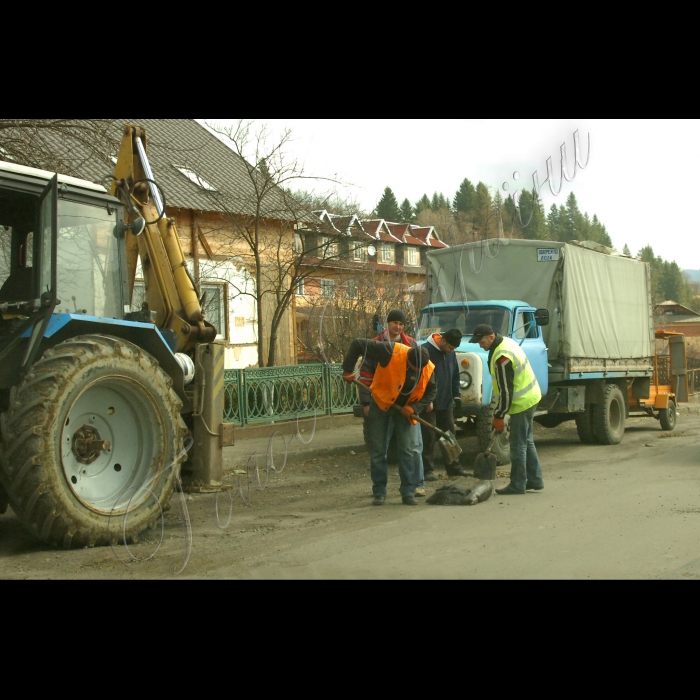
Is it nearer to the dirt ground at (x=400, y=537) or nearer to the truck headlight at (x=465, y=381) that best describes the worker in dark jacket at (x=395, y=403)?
the dirt ground at (x=400, y=537)

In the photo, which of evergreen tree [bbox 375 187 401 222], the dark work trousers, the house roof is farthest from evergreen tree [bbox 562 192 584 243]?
evergreen tree [bbox 375 187 401 222]

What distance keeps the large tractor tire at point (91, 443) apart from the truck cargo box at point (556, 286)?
8.09 metres

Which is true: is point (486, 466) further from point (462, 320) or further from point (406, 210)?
point (406, 210)

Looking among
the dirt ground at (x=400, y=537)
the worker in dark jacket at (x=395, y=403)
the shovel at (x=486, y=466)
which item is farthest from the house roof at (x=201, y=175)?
the dirt ground at (x=400, y=537)

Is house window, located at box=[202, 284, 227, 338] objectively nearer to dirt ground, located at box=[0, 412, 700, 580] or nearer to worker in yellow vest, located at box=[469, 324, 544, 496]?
dirt ground, located at box=[0, 412, 700, 580]

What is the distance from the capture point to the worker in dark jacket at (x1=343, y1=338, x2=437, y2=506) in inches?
340

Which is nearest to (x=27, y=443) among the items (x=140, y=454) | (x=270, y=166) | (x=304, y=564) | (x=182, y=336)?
(x=140, y=454)

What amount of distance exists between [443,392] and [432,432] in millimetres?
624

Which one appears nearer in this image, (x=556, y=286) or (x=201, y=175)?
(x=556, y=286)

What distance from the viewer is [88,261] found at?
6855 millimetres

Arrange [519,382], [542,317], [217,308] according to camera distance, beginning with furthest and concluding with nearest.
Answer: [217,308] → [542,317] → [519,382]

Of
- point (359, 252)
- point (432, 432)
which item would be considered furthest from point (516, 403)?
point (359, 252)

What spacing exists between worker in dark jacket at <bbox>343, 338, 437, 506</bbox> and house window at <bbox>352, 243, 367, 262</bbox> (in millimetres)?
9758

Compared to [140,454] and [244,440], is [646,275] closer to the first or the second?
[244,440]
